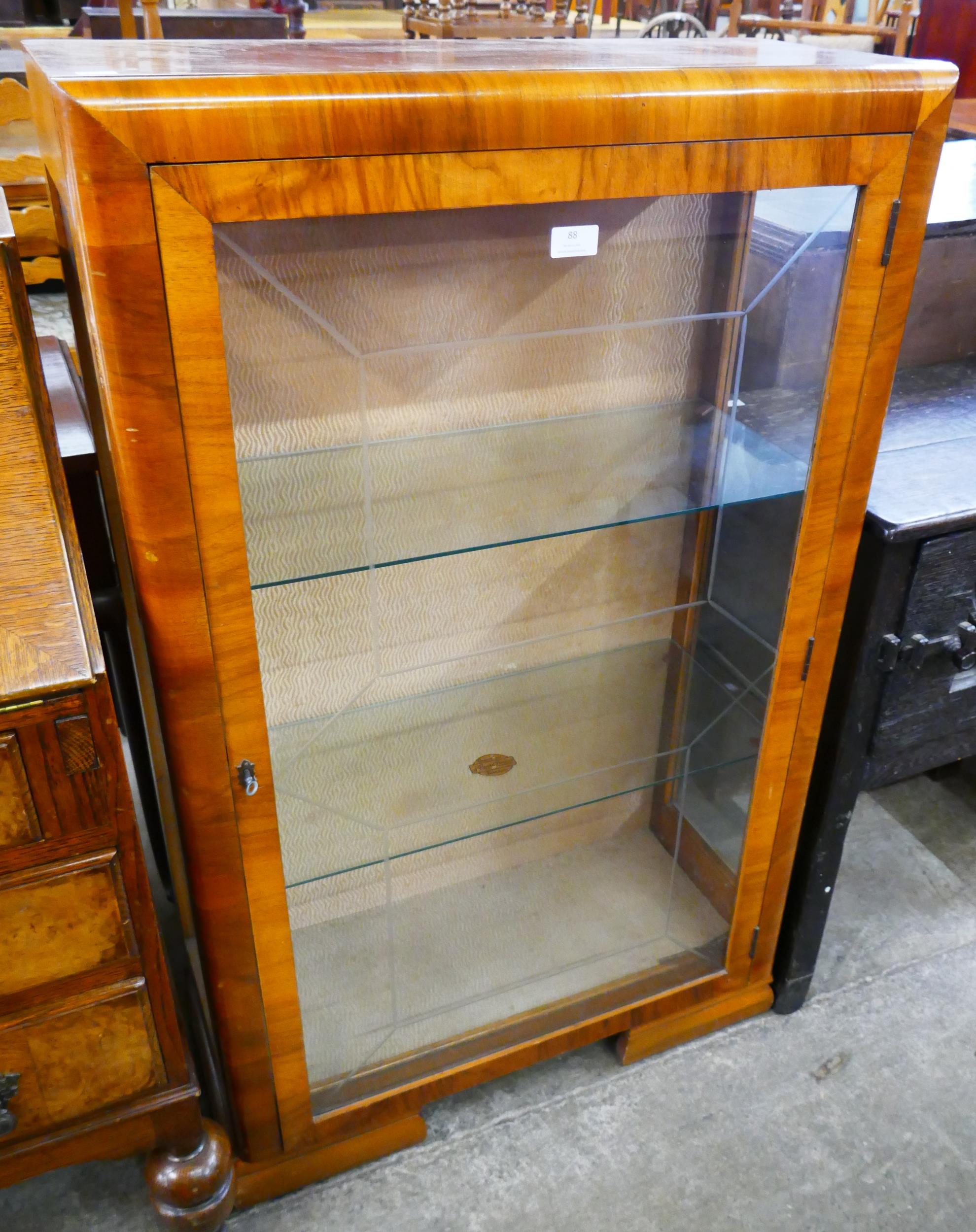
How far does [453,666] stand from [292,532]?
12.3 inches

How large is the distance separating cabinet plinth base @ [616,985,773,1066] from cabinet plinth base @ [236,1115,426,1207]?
0.26 m

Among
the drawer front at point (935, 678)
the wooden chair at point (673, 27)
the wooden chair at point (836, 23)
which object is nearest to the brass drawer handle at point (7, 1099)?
the drawer front at point (935, 678)

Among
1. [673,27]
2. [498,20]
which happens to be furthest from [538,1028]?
[498,20]

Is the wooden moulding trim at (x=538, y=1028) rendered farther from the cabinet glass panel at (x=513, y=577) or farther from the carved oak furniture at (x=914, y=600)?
the carved oak furniture at (x=914, y=600)

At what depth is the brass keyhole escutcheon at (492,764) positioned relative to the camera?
1124 mm

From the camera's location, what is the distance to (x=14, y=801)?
27.2 inches

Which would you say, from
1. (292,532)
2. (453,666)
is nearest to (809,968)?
(453,666)

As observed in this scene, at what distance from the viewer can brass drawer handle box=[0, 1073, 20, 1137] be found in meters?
0.79

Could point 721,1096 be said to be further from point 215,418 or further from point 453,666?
point 215,418

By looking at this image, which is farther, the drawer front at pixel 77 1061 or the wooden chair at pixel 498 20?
the wooden chair at pixel 498 20

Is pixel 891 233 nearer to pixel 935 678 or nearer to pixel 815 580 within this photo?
pixel 815 580

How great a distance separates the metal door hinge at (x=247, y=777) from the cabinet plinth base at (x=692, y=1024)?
625 millimetres

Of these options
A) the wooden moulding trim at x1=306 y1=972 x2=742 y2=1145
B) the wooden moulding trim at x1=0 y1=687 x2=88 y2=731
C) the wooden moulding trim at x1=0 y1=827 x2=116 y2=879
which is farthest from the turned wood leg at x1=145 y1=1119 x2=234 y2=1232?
the wooden moulding trim at x1=0 y1=687 x2=88 y2=731

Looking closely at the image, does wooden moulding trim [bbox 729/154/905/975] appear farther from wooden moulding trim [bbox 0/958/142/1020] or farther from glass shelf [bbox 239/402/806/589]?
wooden moulding trim [bbox 0/958/142/1020]
